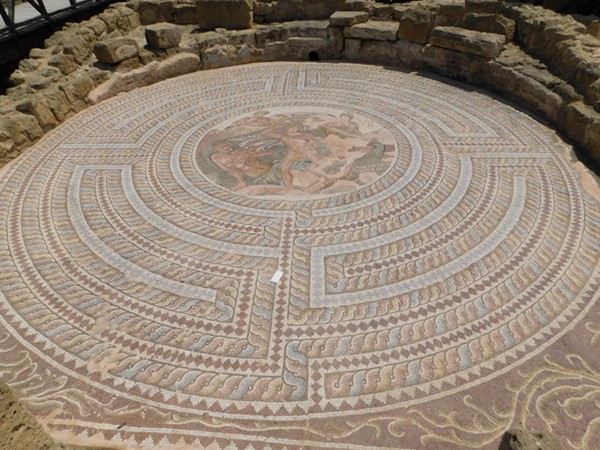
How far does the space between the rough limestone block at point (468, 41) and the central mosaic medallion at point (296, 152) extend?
10.0 ft

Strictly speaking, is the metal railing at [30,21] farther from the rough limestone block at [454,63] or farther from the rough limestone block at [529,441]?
the rough limestone block at [529,441]

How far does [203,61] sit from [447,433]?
30.6ft

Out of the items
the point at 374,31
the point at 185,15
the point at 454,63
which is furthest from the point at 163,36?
the point at 454,63

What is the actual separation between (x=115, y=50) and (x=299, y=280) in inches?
284

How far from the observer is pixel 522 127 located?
719cm

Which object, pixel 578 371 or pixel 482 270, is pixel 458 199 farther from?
pixel 578 371

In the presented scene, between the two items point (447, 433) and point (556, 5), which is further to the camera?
point (556, 5)

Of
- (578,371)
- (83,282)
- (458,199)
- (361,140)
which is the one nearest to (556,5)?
(361,140)

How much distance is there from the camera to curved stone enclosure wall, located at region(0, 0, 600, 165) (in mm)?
7207

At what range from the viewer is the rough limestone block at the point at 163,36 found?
9344 millimetres

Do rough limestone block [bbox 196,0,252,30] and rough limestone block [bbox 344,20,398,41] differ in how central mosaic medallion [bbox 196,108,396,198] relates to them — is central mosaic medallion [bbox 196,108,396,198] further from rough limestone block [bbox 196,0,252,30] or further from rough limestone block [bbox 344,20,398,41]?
rough limestone block [bbox 196,0,252,30]

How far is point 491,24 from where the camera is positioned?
358 inches

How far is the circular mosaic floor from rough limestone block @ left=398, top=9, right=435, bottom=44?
9.52ft

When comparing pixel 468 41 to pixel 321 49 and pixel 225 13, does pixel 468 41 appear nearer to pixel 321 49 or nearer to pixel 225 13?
pixel 321 49
